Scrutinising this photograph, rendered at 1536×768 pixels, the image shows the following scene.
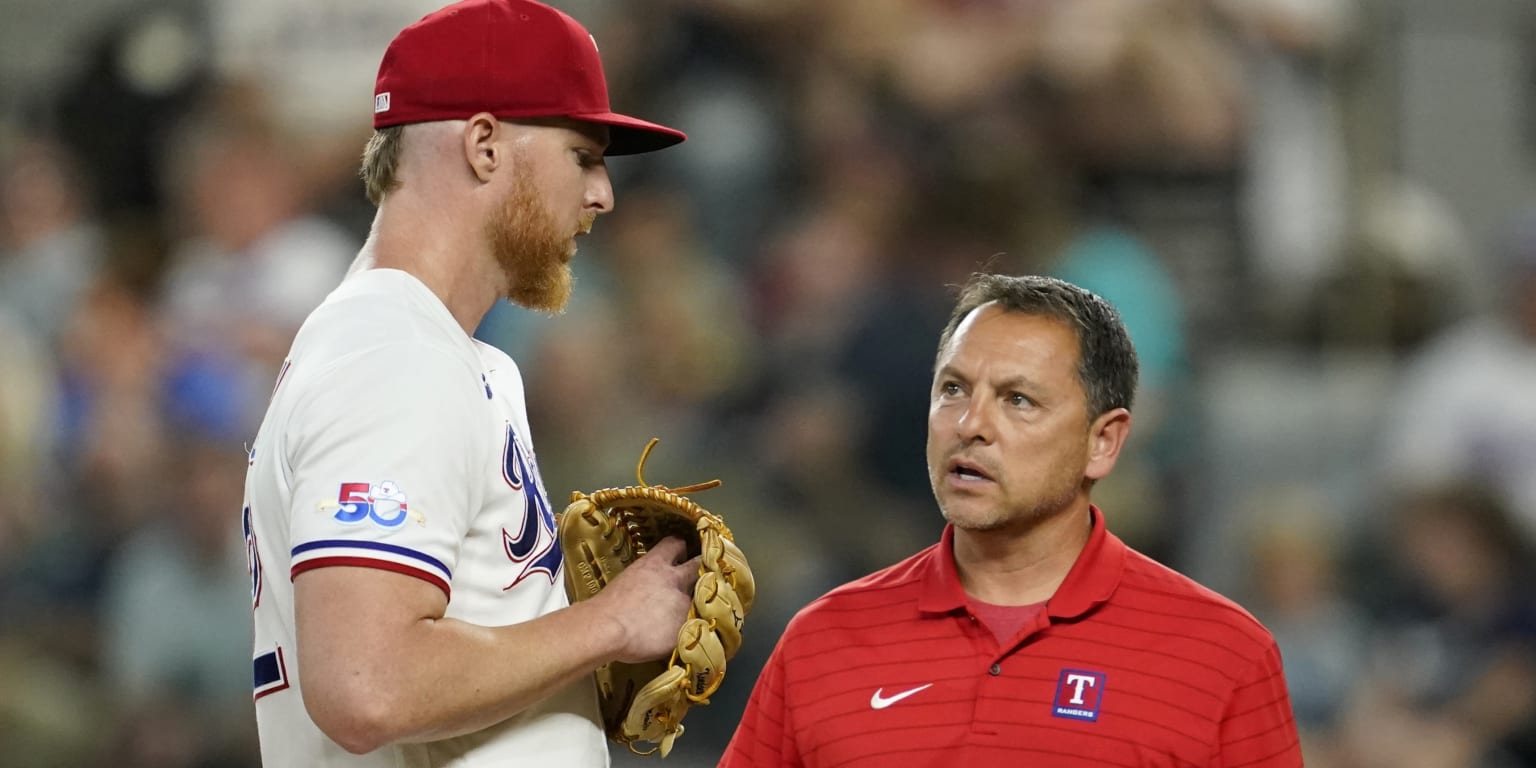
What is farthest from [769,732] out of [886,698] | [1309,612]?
[1309,612]

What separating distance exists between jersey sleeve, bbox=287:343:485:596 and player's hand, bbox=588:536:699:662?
0.26 meters

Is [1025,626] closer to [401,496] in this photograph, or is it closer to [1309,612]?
[401,496]

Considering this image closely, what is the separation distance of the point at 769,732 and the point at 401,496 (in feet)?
2.45

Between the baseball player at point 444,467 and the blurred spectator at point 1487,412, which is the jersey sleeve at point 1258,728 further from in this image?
the blurred spectator at point 1487,412

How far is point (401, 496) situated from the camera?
6.69 feet

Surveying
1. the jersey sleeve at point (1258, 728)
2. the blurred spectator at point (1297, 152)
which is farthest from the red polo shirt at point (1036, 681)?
the blurred spectator at point (1297, 152)

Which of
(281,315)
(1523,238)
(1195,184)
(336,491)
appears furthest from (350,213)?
(336,491)

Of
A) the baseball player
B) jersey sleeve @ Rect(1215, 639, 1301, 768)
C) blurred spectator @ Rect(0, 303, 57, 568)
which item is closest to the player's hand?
the baseball player

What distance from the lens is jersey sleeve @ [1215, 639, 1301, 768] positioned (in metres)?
2.29

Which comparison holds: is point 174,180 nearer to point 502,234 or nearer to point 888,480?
point 888,480

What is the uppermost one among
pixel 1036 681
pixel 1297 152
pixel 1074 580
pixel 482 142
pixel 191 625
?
pixel 1297 152

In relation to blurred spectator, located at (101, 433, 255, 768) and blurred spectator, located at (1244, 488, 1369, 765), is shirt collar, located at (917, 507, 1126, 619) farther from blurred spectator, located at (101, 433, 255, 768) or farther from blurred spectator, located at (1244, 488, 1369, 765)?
blurred spectator, located at (101, 433, 255, 768)

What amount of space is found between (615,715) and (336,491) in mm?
691

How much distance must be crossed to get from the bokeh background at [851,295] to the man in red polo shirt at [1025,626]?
3.15 meters
